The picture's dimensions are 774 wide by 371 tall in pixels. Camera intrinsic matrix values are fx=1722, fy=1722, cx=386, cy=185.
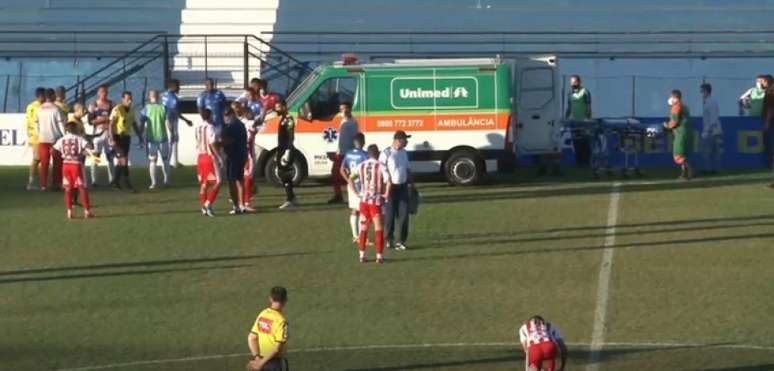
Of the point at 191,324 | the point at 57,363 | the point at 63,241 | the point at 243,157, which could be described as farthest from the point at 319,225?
the point at 57,363

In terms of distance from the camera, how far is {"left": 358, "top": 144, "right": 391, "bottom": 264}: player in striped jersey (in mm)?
19828

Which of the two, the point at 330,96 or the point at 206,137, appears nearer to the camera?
the point at 206,137

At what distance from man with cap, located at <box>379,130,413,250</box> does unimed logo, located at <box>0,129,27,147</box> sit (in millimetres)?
15356

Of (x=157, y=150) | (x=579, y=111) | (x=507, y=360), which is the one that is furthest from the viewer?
(x=579, y=111)

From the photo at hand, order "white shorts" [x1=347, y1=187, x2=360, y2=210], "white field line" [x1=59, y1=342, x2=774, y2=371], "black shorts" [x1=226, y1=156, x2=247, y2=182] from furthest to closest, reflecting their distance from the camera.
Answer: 1. "black shorts" [x1=226, y1=156, x2=247, y2=182]
2. "white shorts" [x1=347, y1=187, x2=360, y2=210]
3. "white field line" [x1=59, y1=342, x2=774, y2=371]

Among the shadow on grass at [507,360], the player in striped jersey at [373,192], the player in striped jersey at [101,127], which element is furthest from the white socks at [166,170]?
the shadow on grass at [507,360]

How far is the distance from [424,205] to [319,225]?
8.46 ft

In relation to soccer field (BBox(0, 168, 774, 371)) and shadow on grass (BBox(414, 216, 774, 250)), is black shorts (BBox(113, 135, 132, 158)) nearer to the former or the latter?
soccer field (BBox(0, 168, 774, 371))

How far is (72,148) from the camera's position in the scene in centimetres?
2394

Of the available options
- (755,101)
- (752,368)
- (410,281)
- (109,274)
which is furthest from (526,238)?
(755,101)

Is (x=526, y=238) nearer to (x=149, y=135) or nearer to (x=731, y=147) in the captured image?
(x=149, y=135)

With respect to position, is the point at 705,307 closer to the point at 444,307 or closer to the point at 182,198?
the point at 444,307

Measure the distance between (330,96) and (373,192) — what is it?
8.60 m

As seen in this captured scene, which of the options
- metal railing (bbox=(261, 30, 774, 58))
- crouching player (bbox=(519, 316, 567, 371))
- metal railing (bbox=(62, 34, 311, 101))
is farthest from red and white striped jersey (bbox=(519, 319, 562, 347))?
metal railing (bbox=(261, 30, 774, 58))
